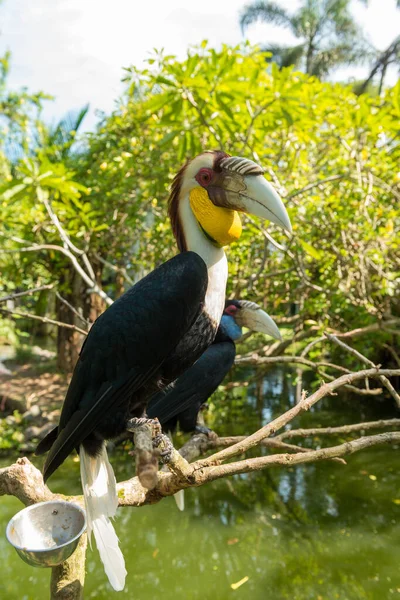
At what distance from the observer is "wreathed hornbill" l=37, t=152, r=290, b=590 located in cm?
160

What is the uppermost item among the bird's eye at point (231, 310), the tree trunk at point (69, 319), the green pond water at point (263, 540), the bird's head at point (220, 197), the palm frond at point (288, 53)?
the palm frond at point (288, 53)

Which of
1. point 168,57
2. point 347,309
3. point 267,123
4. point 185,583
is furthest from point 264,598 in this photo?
point 168,57

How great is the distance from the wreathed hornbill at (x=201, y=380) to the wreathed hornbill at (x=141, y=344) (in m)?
0.67

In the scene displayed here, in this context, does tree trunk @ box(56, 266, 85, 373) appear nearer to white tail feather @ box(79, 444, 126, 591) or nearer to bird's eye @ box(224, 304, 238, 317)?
bird's eye @ box(224, 304, 238, 317)

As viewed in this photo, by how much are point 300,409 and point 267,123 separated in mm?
2332

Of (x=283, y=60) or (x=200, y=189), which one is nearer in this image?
(x=200, y=189)

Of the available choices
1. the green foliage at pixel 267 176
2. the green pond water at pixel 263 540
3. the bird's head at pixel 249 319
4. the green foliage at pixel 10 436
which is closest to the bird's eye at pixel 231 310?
the bird's head at pixel 249 319

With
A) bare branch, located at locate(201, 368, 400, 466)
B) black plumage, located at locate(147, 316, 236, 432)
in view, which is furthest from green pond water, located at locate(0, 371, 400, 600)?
bare branch, located at locate(201, 368, 400, 466)

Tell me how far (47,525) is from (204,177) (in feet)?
4.49

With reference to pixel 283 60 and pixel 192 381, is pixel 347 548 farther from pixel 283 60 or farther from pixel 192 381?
pixel 283 60

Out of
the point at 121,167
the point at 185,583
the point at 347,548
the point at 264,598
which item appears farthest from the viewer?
the point at 121,167

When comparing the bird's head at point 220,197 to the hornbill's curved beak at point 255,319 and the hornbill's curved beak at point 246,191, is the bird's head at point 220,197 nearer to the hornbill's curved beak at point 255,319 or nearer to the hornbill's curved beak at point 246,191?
the hornbill's curved beak at point 246,191

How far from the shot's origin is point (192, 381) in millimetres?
2566

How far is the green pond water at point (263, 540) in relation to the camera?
3.04 meters
